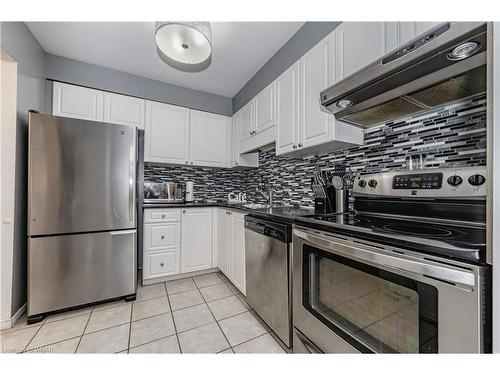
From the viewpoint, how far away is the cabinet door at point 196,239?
2484 millimetres

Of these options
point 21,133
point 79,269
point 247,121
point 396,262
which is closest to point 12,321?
point 79,269

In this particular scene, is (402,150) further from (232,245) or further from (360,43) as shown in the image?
(232,245)

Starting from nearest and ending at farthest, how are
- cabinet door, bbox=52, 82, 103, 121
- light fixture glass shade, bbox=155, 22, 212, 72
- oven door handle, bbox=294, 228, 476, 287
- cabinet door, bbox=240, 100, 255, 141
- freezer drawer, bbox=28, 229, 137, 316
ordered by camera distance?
oven door handle, bbox=294, 228, 476, 287 < light fixture glass shade, bbox=155, 22, 212, 72 < freezer drawer, bbox=28, 229, 137, 316 < cabinet door, bbox=52, 82, 103, 121 < cabinet door, bbox=240, 100, 255, 141

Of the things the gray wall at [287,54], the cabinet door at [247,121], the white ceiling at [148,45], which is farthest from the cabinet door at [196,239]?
the white ceiling at [148,45]

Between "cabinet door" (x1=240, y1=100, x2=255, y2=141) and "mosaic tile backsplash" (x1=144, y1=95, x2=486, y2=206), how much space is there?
0.38 meters

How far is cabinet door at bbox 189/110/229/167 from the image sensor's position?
2.83 meters

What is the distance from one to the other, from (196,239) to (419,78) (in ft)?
8.05

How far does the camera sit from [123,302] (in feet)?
6.51

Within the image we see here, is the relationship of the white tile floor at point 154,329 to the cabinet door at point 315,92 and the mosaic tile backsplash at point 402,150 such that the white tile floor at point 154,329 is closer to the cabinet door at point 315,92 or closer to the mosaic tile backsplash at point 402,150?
the mosaic tile backsplash at point 402,150

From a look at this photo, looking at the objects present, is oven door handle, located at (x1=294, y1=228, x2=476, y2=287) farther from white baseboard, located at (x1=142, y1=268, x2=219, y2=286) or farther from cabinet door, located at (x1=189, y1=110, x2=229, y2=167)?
cabinet door, located at (x1=189, y1=110, x2=229, y2=167)

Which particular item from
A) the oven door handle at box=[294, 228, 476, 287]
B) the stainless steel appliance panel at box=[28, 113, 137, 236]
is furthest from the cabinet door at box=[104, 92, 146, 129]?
the oven door handle at box=[294, 228, 476, 287]

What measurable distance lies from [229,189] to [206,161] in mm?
648

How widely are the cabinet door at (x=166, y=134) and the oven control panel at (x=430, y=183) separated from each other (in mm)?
2226
